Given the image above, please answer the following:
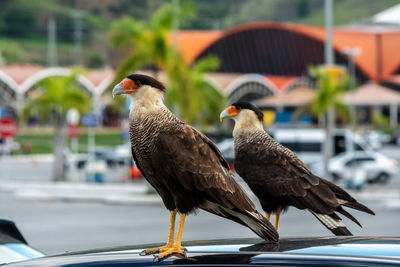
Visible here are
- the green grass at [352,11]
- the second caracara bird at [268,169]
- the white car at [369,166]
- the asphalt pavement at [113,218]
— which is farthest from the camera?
the green grass at [352,11]

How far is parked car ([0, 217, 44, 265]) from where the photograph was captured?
12.6 ft

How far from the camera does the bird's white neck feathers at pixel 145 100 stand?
2865 millimetres

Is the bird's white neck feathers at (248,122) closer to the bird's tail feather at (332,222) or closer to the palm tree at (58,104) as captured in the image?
the bird's tail feather at (332,222)

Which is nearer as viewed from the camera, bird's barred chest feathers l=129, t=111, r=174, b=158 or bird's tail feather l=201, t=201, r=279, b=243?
bird's tail feather l=201, t=201, r=279, b=243

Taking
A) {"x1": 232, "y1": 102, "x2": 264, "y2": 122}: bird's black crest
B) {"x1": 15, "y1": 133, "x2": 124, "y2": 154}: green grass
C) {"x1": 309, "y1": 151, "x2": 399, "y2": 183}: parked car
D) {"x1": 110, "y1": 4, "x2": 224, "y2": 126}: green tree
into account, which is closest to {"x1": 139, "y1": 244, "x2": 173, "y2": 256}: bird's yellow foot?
{"x1": 232, "y1": 102, "x2": 264, "y2": 122}: bird's black crest

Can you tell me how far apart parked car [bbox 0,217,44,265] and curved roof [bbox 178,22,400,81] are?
267 ft

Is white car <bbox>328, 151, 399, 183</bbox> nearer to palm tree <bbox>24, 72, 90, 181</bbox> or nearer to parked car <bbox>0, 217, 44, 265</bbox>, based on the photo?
palm tree <bbox>24, 72, 90, 181</bbox>

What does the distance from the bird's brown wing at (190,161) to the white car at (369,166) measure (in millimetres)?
26566

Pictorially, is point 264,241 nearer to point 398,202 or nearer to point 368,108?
point 398,202

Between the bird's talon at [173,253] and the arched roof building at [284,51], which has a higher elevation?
the arched roof building at [284,51]

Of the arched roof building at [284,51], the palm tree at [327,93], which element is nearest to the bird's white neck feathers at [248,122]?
the palm tree at [327,93]

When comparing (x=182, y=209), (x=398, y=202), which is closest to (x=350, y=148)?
(x=398, y=202)

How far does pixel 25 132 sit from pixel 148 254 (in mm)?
68009

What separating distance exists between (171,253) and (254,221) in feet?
1.07
